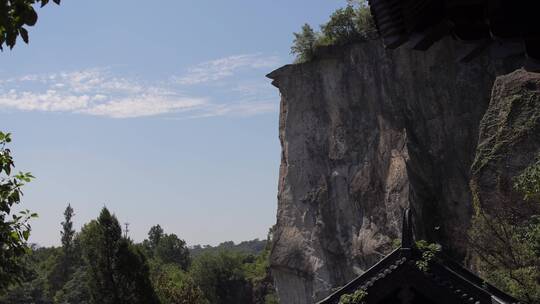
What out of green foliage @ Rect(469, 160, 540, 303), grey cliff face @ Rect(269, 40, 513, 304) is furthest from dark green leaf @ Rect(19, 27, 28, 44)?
grey cliff face @ Rect(269, 40, 513, 304)

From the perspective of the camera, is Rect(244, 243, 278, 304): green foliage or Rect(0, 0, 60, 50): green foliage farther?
Rect(244, 243, 278, 304): green foliage

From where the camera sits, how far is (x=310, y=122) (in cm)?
3800

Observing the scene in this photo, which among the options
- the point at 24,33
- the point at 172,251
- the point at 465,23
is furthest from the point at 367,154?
the point at 172,251

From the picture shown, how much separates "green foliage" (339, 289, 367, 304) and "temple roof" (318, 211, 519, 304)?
0.05 metres

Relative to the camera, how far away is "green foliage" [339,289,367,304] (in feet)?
19.0

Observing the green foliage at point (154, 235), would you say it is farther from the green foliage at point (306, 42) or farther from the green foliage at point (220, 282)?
the green foliage at point (306, 42)

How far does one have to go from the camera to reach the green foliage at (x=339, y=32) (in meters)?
35.3

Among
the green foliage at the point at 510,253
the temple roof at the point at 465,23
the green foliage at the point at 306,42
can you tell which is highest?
the green foliage at the point at 306,42

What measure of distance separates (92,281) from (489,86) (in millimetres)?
21018

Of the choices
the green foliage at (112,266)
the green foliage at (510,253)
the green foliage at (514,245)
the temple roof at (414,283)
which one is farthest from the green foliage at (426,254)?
the green foliage at (112,266)

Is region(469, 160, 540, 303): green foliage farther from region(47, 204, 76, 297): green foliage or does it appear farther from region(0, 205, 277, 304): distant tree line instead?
region(47, 204, 76, 297): green foliage

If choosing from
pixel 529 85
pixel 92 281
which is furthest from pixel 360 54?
pixel 92 281

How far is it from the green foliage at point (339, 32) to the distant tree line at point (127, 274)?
1520 cm

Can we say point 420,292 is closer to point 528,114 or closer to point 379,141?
point 528,114
